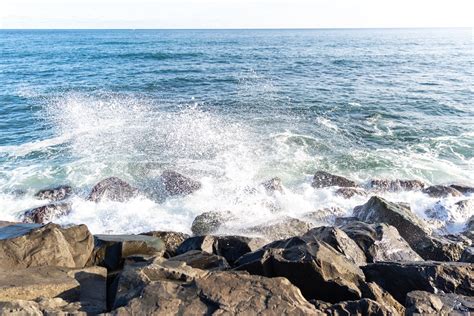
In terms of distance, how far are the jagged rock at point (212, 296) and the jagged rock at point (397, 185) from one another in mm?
9287

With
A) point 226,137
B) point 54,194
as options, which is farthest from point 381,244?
point 226,137

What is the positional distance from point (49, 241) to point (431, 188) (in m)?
11.3

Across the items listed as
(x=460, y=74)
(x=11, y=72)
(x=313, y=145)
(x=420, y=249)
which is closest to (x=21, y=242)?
(x=420, y=249)

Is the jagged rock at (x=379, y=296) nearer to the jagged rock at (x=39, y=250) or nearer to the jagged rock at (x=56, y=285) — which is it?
the jagged rock at (x=56, y=285)

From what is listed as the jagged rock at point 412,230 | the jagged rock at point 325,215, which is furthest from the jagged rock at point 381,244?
the jagged rock at point 325,215

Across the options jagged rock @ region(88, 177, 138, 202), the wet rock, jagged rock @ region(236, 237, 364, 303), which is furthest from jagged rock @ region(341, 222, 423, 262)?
the wet rock

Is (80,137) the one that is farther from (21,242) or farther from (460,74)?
(460,74)

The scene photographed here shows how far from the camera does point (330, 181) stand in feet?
43.7

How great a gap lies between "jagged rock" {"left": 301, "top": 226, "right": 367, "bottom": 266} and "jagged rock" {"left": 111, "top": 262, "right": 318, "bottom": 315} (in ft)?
8.05

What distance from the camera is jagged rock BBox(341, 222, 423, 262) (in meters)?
7.64

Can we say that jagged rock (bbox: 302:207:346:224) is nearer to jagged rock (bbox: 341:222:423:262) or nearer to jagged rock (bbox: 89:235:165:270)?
jagged rock (bbox: 341:222:423:262)

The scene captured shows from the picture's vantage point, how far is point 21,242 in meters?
6.34

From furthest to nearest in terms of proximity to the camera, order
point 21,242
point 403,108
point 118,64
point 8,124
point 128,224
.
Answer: point 118,64 < point 403,108 < point 8,124 < point 128,224 < point 21,242

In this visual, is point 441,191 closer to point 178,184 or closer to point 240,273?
point 178,184
